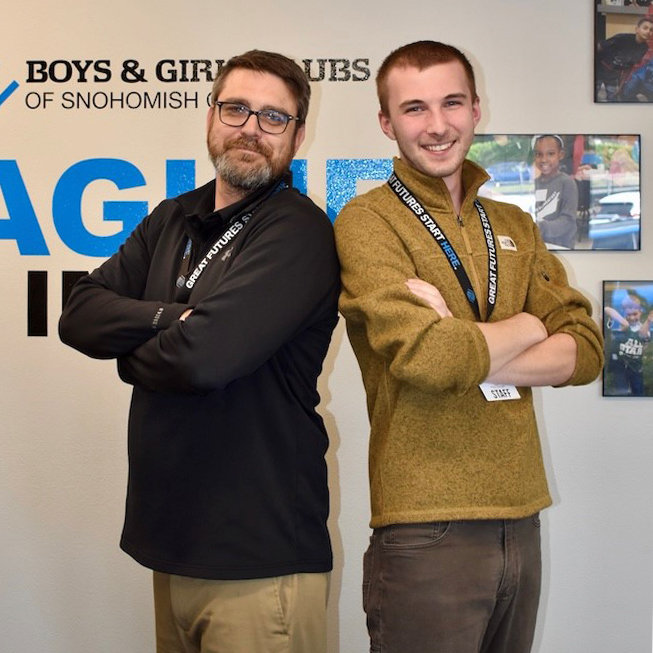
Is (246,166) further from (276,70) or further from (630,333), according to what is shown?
(630,333)

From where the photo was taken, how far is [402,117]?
1.92 metres

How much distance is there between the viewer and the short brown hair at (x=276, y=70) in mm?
2049

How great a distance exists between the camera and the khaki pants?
5.82ft

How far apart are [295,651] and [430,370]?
70 cm

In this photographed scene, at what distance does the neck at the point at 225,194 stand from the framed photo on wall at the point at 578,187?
157 centimetres

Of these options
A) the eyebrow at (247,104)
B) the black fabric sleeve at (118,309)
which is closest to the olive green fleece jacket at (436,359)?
the eyebrow at (247,104)

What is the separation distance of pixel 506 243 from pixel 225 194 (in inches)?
27.1

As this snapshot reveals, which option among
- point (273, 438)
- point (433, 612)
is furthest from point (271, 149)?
point (433, 612)

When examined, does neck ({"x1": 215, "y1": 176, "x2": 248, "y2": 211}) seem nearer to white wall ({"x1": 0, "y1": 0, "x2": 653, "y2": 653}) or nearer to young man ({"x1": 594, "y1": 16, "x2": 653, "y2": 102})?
white wall ({"x1": 0, "y1": 0, "x2": 653, "y2": 653})

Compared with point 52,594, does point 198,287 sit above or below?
above

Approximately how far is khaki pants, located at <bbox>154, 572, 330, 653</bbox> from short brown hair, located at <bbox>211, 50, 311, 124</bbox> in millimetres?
1110

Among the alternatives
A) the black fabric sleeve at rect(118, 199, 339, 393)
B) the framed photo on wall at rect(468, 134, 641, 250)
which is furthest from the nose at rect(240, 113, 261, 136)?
the framed photo on wall at rect(468, 134, 641, 250)

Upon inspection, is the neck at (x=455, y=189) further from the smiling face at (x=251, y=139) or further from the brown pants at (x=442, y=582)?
the brown pants at (x=442, y=582)

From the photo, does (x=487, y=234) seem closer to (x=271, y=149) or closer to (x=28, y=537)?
(x=271, y=149)
